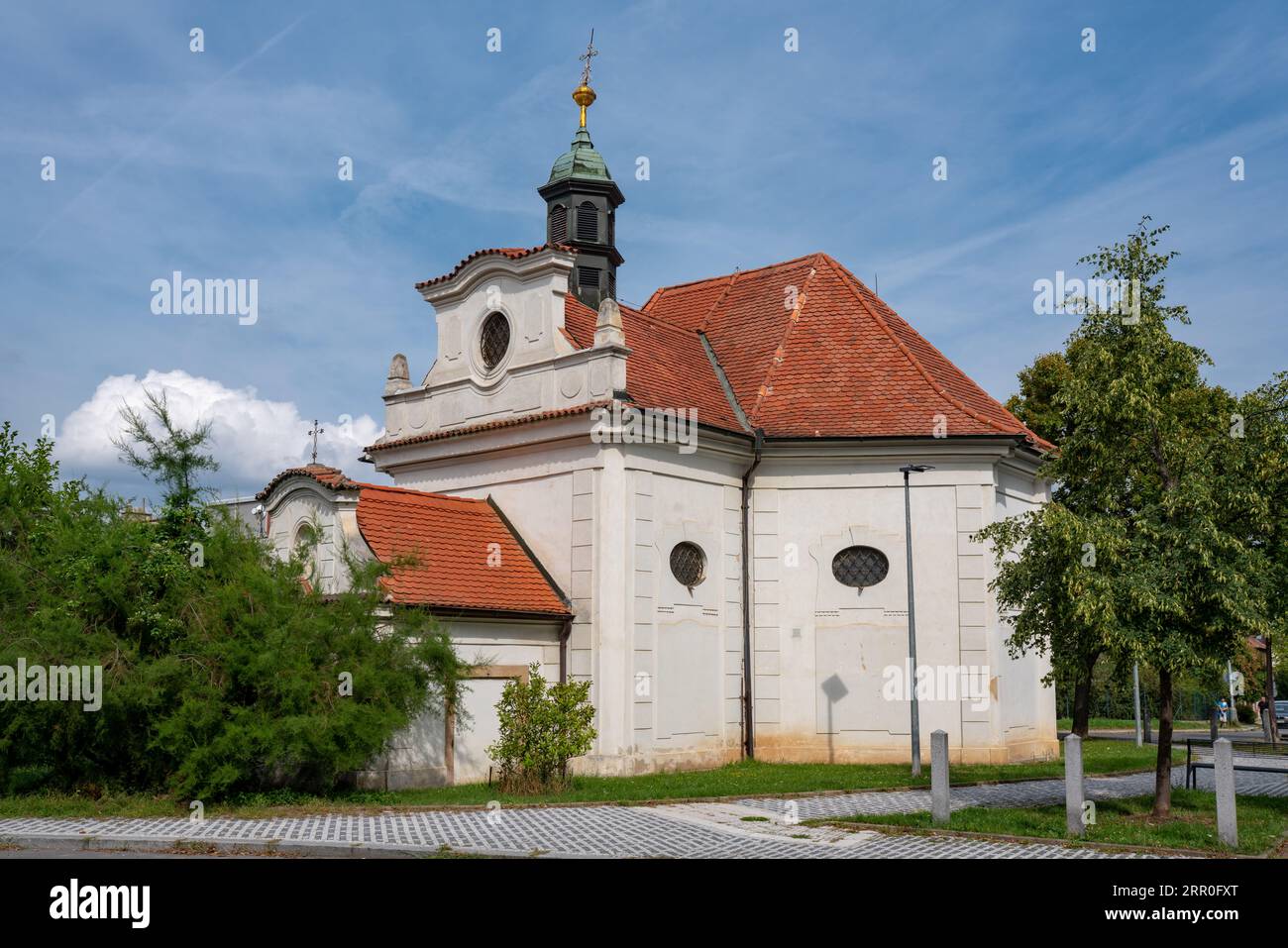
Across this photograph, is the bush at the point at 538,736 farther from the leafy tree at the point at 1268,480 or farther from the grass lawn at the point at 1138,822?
the leafy tree at the point at 1268,480

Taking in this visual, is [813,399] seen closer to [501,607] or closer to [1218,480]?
[501,607]

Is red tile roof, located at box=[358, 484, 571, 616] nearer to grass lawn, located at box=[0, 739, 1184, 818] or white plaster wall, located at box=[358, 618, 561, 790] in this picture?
white plaster wall, located at box=[358, 618, 561, 790]

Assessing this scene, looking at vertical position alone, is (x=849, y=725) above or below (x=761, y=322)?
below

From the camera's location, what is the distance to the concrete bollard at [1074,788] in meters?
13.0

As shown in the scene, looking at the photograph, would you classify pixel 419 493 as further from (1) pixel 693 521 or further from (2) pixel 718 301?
(2) pixel 718 301

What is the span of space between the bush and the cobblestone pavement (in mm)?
1593

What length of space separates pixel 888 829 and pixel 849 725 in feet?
31.0

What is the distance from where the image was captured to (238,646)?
1520 centimetres

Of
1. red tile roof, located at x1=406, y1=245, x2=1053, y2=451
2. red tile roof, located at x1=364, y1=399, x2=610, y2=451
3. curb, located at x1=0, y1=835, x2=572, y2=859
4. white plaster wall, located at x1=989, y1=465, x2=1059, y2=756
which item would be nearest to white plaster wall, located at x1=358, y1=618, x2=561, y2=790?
red tile roof, located at x1=364, y1=399, x2=610, y2=451

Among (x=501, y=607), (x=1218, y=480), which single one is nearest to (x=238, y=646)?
(x=501, y=607)

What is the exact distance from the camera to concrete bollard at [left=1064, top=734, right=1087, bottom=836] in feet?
42.6

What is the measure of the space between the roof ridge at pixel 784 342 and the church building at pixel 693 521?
0.23 feet

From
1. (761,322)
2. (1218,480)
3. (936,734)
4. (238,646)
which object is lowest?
(936,734)
